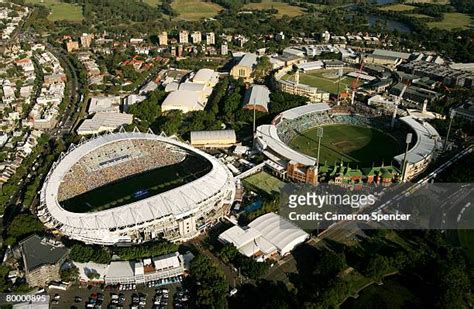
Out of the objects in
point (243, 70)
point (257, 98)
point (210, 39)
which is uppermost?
point (210, 39)

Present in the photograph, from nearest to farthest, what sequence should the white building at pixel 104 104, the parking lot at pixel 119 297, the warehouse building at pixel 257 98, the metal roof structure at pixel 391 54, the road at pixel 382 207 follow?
the parking lot at pixel 119 297 → the road at pixel 382 207 → the warehouse building at pixel 257 98 → the white building at pixel 104 104 → the metal roof structure at pixel 391 54

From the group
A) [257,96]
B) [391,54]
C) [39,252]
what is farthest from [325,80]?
[39,252]

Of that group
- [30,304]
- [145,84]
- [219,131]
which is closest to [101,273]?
[30,304]

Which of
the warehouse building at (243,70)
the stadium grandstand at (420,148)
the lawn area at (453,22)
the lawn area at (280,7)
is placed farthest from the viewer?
the lawn area at (280,7)

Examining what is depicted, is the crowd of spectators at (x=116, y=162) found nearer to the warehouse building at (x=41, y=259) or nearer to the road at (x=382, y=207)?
the warehouse building at (x=41, y=259)

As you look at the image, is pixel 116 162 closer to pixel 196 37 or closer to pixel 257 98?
pixel 257 98

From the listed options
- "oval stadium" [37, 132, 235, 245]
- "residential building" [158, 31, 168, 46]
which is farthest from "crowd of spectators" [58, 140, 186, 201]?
"residential building" [158, 31, 168, 46]

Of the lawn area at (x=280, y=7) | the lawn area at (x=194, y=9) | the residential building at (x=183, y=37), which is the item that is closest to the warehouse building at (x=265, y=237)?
the residential building at (x=183, y=37)

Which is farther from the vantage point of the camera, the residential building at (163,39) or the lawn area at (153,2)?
the lawn area at (153,2)
